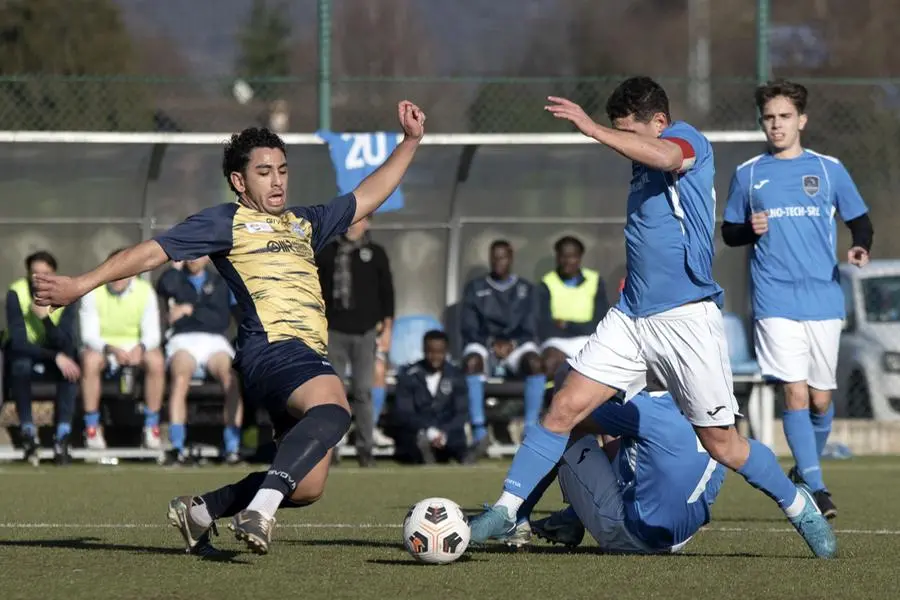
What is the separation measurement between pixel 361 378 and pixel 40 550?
21.4ft

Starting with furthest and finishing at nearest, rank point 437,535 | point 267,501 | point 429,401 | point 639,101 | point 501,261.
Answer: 1. point 501,261
2. point 429,401
3. point 639,101
4. point 437,535
5. point 267,501

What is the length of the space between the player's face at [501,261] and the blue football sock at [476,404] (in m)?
1.09

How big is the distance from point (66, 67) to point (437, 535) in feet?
56.0

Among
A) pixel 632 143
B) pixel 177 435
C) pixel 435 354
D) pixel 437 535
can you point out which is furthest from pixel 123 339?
pixel 632 143

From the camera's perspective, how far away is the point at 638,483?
23.0ft

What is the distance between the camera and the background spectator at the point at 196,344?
1377cm

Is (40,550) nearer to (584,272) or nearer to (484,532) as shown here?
(484,532)

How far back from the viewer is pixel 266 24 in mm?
27547

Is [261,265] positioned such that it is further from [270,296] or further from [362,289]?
[362,289]

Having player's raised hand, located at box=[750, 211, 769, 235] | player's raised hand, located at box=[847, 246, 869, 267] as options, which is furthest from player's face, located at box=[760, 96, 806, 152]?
player's raised hand, located at box=[847, 246, 869, 267]

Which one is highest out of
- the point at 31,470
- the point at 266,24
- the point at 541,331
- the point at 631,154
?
the point at 266,24

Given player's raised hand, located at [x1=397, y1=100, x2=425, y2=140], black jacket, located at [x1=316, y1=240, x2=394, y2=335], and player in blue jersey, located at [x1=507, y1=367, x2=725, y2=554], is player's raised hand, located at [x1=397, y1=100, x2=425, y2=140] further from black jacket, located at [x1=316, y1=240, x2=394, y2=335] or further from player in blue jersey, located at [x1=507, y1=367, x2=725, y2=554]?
black jacket, located at [x1=316, y1=240, x2=394, y2=335]

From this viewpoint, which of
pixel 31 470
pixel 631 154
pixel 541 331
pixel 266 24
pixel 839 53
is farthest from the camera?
pixel 839 53

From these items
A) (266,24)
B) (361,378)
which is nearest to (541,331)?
(361,378)
